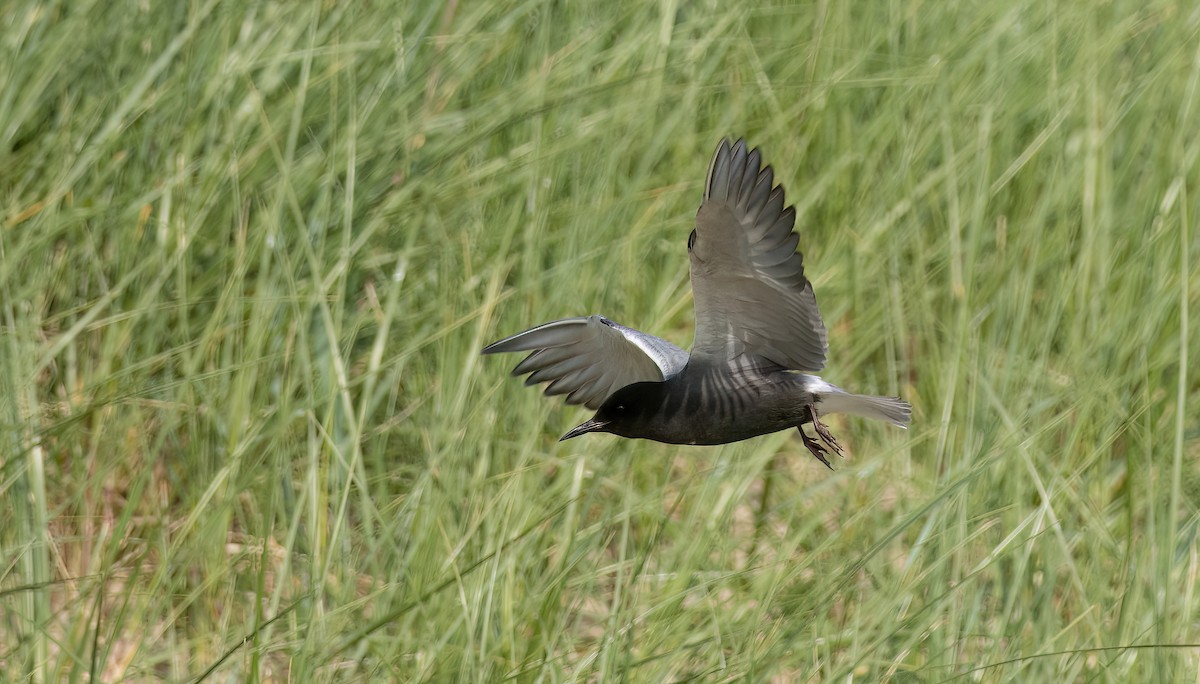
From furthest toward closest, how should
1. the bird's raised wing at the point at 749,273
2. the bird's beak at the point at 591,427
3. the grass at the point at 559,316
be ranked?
the grass at the point at 559,316
the bird's beak at the point at 591,427
the bird's raised wing at the point at 749,273

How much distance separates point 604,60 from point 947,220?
0.93m

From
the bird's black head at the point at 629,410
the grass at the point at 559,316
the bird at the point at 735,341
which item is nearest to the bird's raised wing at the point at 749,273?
the bird at the point at 735,341

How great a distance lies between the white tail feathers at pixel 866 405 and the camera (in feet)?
7.92

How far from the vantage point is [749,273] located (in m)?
2.29

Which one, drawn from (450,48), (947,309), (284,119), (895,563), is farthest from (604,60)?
(895,563)

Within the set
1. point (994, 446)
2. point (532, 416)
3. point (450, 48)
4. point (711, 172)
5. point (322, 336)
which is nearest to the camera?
point (711, 172)

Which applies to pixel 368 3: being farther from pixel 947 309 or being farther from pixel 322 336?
pixel 947 309

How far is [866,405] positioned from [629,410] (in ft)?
1.42

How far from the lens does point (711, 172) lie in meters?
2.18

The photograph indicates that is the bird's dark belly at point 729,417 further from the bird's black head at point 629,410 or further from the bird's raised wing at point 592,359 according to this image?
the bird's raised wing at point 592,359

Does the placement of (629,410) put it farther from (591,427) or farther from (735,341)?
(735,341)

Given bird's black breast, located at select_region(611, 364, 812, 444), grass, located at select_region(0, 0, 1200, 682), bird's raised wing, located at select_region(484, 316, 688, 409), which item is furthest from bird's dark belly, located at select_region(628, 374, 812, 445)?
grass, located at select_region(0, 0, 1200, 682)

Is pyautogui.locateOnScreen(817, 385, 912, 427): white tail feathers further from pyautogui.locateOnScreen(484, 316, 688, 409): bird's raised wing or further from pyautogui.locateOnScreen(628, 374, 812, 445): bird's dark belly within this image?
pyautogui.locateOnScreen(484, 316, 688, 409): bird's raised wing

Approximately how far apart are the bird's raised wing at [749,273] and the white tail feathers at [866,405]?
0.21ft
